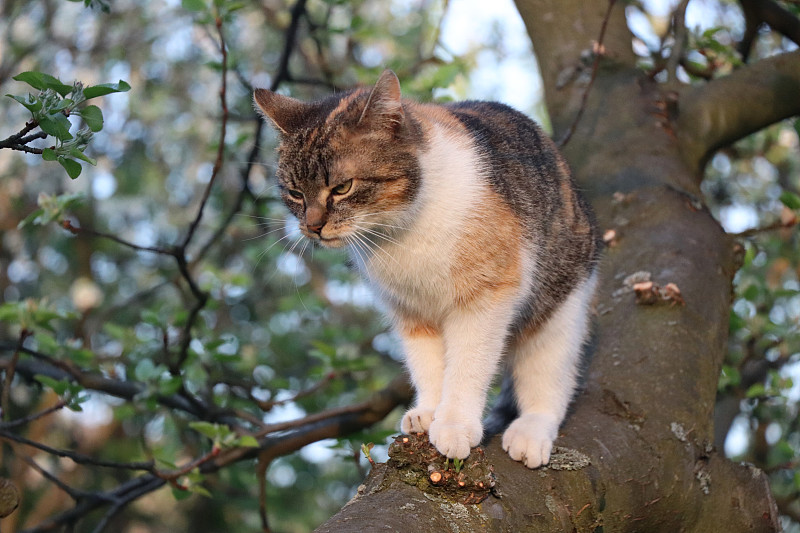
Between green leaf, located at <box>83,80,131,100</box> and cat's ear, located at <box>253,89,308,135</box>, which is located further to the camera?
cat's ear, located at <box>253,89,308,135</box>

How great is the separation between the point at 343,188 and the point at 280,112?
18.2 inches

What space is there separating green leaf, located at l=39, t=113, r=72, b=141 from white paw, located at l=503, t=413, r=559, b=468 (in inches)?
62.7

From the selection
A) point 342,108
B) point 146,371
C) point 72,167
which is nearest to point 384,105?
point 342,108

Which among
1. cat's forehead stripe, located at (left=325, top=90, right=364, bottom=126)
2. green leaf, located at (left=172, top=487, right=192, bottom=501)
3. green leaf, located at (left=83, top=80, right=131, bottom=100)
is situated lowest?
green leaf, located at (left=172, top=487, right=192, bottom=501)

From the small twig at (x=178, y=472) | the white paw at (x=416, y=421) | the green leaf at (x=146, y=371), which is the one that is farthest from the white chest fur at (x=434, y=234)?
the green leaf at (x=146, y=371)

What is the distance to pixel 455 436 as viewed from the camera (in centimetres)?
235

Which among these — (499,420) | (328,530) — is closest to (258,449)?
(499,420)

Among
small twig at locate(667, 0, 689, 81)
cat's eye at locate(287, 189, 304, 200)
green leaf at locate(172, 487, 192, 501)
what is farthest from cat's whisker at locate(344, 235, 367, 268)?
small twig at locate(667, 0, 689, 81)

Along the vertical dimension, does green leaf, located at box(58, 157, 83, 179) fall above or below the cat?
above

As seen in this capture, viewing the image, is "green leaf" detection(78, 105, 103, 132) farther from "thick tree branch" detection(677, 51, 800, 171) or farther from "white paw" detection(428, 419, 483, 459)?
"thick tree branch" detection(677, 51, 800, 171)

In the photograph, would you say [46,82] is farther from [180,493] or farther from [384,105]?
[180,493]

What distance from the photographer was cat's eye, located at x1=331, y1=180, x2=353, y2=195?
286 cm

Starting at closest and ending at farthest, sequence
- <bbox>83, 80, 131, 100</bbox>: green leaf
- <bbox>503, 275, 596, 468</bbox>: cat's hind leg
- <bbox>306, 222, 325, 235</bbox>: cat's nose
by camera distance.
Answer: <bbox>83, 80, 131, 100</bbox>: green leaf < <bbox>306, 222, 325, 235</bbox>: cat's nose < <bbox>503, 275, 596, 468</bbox>: cat's hind leg

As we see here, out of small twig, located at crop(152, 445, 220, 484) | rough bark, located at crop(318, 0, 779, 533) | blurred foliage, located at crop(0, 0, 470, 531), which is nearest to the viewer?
rough bark, located at crop(318, 0, 779, 533)
